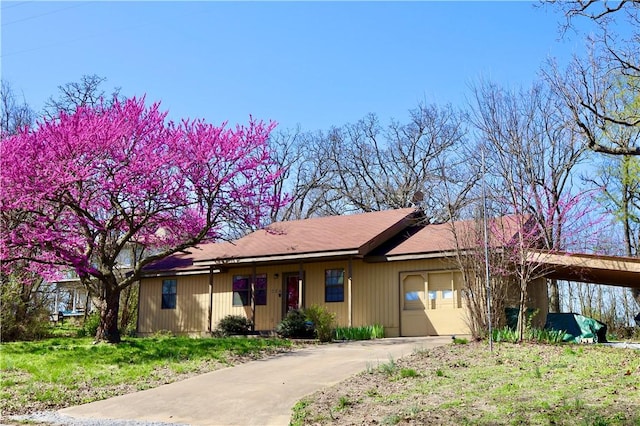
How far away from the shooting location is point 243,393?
10867mm

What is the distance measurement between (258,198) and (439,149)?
21.6 m

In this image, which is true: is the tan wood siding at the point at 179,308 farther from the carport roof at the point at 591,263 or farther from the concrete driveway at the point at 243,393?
the carport roof at the point at 591,263

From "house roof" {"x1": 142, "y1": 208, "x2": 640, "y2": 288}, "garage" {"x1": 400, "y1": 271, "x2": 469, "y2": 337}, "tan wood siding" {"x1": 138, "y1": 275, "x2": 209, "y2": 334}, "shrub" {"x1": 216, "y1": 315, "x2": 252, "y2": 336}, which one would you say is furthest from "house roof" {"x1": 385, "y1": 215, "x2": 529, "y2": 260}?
"tan wood siding" {"x1": 138, "y1": 275, "x2": 209, "y2": 334}

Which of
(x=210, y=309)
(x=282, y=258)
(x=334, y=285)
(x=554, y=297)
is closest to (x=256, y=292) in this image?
(x=210, y=309)

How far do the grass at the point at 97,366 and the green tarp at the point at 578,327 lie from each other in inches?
291

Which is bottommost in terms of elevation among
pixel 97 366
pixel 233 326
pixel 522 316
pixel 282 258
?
pixel 97 366

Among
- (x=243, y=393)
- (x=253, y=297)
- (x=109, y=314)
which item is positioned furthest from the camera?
(x=253, y=297)

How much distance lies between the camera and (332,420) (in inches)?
332

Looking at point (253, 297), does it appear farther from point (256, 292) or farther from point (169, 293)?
point (169, 293)

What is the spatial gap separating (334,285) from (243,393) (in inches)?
419

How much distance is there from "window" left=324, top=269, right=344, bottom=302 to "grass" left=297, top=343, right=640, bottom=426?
27.1 ft

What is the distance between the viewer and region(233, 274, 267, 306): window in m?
23.0

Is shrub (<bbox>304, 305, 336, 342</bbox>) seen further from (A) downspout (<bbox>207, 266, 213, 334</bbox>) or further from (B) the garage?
(A) downspout (<bbox>207, 266, 213, 334</bbox>)

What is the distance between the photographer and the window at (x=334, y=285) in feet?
69.4
